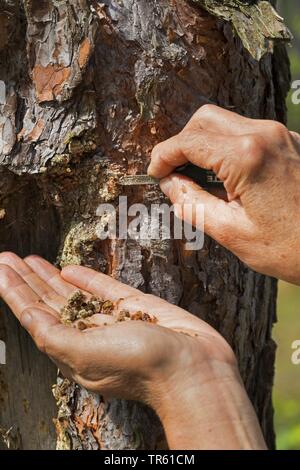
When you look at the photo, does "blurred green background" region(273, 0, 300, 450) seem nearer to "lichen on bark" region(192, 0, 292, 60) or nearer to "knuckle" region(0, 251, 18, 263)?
"knuckle" region(0, 251, 18, 263)

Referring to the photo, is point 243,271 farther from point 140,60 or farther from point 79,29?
point 79,29

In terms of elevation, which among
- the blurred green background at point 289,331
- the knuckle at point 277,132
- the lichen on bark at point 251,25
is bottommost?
the blurred green background at point 289,331

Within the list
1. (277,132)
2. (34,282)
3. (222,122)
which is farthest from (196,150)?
(34,282)

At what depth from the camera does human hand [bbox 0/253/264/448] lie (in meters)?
1.73

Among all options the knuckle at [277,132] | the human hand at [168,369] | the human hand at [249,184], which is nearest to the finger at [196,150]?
the human hand at [249,184]

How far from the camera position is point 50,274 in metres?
2.17

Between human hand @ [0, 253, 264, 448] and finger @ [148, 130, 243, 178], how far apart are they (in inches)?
17.4

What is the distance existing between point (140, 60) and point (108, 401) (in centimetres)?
103

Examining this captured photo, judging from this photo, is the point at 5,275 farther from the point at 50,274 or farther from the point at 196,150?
the point at 196,150

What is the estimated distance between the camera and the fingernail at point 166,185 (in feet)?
6.60

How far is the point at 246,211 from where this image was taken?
1.87m

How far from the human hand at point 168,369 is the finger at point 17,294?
5 centimetres

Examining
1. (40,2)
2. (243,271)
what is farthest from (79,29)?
(243,271)

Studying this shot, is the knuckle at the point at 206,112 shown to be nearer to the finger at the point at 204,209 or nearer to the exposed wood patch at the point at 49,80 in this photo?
the finger at the point at 204,209
